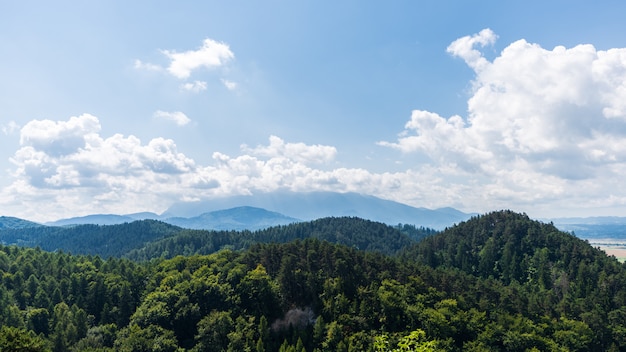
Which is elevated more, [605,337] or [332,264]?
[332,264]

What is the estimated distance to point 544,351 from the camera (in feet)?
349

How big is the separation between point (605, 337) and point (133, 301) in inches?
6025


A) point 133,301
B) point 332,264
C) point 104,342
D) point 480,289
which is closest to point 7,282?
point 133,301

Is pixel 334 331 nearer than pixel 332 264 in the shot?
Yes

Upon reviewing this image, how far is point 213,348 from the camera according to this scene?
9862cm

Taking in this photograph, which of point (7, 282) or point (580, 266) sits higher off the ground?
point (580, 266)

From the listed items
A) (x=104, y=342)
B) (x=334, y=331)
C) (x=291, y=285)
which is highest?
(x=291, y=285)

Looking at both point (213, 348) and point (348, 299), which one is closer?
point (213, 348)

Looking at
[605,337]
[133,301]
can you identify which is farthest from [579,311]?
[133,301]

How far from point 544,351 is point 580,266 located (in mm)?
93777

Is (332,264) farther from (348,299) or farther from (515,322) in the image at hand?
(515,322)

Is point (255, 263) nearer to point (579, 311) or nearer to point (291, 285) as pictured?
point (291, 285)

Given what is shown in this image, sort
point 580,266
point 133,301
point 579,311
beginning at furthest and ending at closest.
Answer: point 580,266, point 579,311, point 133,301

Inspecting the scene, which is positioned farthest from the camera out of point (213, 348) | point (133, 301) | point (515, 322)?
point (133, 301)
